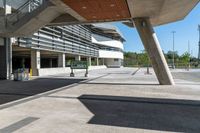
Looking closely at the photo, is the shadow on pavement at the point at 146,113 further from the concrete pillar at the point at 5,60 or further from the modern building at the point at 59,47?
the modern building at the point at 59,47

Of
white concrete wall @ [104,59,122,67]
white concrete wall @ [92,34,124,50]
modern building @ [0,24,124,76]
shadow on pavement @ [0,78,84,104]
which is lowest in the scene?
shadow on pavement @ [0,78,84,104]

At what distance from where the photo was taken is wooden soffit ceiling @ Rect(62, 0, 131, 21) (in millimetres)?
13358

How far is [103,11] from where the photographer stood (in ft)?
51.8

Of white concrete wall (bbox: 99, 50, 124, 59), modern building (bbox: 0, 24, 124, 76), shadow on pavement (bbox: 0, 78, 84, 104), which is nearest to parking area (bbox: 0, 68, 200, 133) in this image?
shadow on pavement (bbox: 0, 78, 84, 104)

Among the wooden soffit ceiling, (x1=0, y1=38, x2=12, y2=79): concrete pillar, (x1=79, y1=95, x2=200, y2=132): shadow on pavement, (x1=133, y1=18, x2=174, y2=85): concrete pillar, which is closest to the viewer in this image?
(x1=79, y1=95, x2=200, y2=132): shadow on pavement

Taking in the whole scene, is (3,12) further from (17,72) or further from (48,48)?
(48,48)

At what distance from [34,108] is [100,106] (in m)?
2.53

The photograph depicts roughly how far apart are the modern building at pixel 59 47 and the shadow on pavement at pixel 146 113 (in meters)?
16.6

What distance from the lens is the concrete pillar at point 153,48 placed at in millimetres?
17500

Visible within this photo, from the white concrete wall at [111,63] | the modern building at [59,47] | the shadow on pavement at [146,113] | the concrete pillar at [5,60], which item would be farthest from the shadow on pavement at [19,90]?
the white concrete wall at [111,63]

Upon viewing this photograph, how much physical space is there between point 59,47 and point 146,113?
27.7m

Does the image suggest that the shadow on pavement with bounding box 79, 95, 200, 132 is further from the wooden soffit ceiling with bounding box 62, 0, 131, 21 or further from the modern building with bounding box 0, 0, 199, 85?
the modern building with bounding box 0, 0, 199, 85

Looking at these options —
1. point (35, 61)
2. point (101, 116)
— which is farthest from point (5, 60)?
point (101, 116)

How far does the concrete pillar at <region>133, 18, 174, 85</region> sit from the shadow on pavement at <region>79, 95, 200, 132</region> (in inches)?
270
